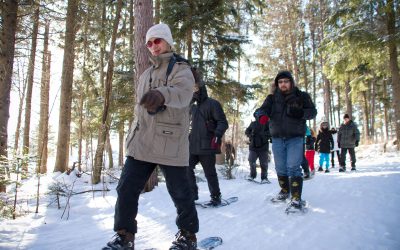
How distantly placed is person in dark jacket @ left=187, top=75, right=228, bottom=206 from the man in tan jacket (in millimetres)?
1876

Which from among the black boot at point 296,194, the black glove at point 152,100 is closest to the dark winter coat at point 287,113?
the black boot at point 296,194

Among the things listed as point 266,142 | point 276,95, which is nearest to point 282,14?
point 266,142

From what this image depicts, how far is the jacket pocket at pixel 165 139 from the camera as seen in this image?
2.60 metres

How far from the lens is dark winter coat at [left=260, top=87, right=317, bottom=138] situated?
4.24 m

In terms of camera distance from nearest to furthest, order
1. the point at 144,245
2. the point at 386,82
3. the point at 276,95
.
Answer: the point at 144,245 < the point at 276,95 < the point at 386,82

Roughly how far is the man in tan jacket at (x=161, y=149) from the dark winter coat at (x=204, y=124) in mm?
1997

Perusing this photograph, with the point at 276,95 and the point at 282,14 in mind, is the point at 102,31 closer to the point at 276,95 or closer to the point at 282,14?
the point at 276,95

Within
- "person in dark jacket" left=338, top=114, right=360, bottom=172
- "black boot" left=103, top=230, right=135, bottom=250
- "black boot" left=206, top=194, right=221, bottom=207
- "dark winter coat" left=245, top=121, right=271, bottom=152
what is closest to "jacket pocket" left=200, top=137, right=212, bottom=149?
"black boot" left=206, top=194, right=221, bottom=207

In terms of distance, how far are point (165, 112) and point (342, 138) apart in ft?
32.1

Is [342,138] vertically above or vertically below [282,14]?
below

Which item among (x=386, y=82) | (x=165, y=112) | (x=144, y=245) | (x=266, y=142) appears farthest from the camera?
(x=386, y=82)

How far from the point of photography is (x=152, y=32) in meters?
2.83

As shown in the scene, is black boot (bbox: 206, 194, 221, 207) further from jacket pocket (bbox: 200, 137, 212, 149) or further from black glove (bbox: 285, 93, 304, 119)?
black glove (bbox: 285, 93, 304, 119)

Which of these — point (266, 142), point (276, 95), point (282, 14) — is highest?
point (282, 14)
